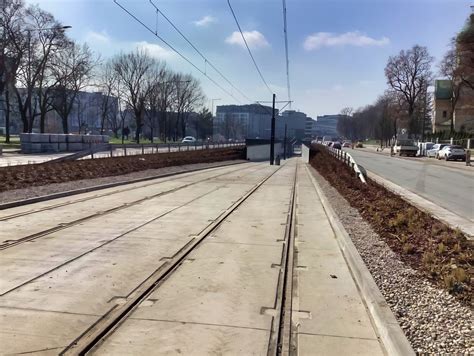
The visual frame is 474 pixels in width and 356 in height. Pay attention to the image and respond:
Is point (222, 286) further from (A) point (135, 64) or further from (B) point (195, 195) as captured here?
(A) point (135, 64)

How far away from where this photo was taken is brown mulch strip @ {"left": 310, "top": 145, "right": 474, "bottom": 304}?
5.67m

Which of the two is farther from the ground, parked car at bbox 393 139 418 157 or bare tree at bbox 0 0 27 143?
bare tree at bbox 0 0 27 143

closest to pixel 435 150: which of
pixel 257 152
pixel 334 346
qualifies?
pixel 257 152

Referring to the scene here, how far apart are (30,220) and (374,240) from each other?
292 inches

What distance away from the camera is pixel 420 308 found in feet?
16.4

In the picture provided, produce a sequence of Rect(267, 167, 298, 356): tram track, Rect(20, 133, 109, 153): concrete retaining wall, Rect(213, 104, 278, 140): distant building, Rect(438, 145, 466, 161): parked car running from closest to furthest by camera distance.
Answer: Rect(267, 167, 298, 356): tram track → Rect(20, 133, 109, 153): concrete retaining wall → Rect(438, 145, 466, 161): parked car → Rect(213, 104, 278, 140): distant building

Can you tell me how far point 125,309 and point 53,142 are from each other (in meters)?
41.0

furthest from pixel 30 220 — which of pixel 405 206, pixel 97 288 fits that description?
pixel 405 206

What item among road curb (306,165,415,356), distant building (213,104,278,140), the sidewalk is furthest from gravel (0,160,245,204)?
distant building (213,104,278,140)

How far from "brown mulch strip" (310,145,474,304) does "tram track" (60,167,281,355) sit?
355 centimetres

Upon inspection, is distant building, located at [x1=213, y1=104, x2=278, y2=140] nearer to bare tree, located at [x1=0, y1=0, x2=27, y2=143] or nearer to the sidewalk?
bare tree, located at [x1=0, y1=0, x2=27, y2=143]

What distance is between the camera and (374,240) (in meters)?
8.48

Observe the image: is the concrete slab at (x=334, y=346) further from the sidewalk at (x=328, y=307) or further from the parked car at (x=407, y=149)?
the parked car at (x=407, y=149)

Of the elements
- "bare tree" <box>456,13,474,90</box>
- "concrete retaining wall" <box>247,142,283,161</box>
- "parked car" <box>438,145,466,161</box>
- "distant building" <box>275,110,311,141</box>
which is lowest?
"concrete retaining wall" <box>247,142,283,161</box>
